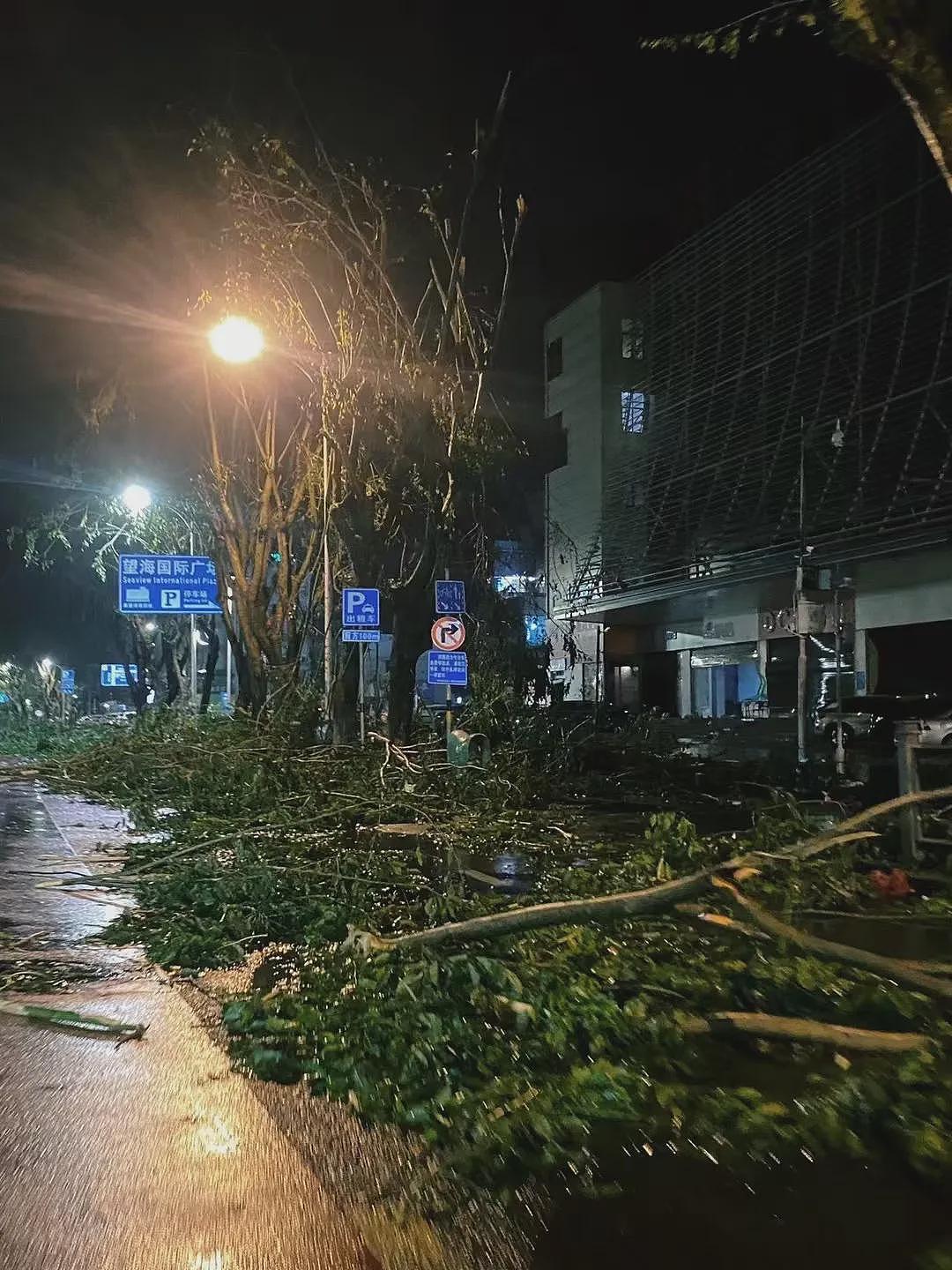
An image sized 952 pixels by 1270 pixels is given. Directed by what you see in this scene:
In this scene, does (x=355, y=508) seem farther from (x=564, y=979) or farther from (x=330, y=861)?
(x=564, y=979)

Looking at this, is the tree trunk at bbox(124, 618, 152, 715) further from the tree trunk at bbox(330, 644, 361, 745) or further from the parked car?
the parked car

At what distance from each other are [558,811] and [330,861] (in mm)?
4639

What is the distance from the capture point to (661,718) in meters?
32.9

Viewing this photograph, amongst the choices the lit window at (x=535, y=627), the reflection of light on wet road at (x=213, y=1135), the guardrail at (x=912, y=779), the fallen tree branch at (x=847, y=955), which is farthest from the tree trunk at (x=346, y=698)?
the lit window at (x=535, y=627)

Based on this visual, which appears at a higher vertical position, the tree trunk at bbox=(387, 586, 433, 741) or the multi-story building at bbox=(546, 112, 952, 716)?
the multi-story building at bbox=(546, 112, 952, 716)

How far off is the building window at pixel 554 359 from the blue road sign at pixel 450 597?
30148 millimetres

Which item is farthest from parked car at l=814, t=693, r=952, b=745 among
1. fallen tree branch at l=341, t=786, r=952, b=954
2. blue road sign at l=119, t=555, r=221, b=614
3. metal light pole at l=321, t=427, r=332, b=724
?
blue road sign at l=119, t=555, r=221, b=614

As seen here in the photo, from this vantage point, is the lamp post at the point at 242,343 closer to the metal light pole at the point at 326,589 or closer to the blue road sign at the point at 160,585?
the metal light pole at the point at 326,589

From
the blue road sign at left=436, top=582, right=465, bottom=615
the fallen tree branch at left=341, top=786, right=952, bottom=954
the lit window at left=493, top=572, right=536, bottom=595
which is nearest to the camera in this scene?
the fallen tree branch at left=341, top=786, right=952, bottom=954

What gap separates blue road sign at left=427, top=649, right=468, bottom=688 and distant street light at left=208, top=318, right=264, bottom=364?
5.60 m

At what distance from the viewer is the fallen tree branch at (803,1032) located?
4.50 meters

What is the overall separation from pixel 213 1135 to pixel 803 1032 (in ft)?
8.49

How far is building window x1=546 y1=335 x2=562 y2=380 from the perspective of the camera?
Answer: 4572 cm

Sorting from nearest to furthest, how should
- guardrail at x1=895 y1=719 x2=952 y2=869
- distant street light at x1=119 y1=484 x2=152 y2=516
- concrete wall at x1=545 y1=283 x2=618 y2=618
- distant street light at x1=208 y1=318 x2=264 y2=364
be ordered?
guardrail at x1=895 y1=719 x2=952 y2=869 → distant street light at x1=208 y1=318 x2=264 y2=364 → distant street light at x1=119 y1=484 x2=152 y2=516 → concrete wall at x1=545 y1=283 x2=618 y2=618
